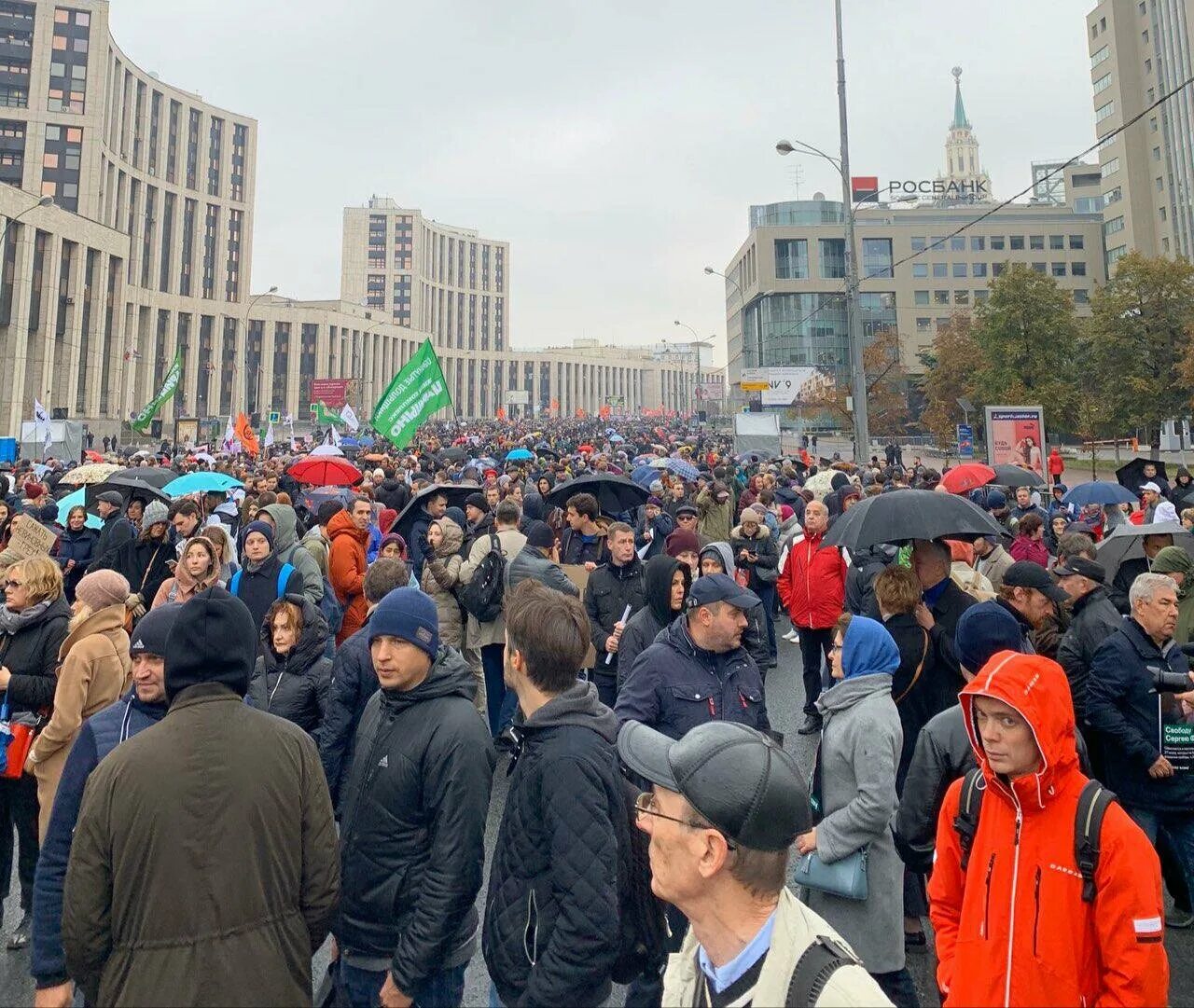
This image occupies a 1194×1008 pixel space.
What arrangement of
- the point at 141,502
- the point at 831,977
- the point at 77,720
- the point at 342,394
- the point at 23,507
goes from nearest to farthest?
the point at 831,977, the point at 77,720, the point at 141,502, the point at 23,507, the point at 342,394

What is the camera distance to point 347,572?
6922mm

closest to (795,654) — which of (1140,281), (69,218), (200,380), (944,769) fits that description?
(944,769)

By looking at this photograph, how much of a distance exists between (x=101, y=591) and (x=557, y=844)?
109 inches

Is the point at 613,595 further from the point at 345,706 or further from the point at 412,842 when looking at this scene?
the point at 412,842

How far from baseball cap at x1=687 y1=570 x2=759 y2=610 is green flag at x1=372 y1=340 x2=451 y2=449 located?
542 inches

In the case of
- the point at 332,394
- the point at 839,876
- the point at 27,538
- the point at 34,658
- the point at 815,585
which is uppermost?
the point at 332,394

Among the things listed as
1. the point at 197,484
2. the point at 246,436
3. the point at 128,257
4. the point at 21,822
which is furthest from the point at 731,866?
the point at 128,257

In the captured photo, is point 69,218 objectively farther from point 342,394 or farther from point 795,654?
point 795,654

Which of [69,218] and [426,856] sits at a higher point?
[69,218]

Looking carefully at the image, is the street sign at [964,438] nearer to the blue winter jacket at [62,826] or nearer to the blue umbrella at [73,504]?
the blue umbrella at [73,504]

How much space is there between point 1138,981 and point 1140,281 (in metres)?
39.7

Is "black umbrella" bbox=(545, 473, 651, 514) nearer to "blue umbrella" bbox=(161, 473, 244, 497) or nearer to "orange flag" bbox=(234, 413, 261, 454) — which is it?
"blue umbrella" bbox=(161, 473, 244, 497)

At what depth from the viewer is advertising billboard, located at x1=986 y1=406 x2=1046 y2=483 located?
58.2 feet

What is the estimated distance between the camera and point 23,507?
9.39 m
